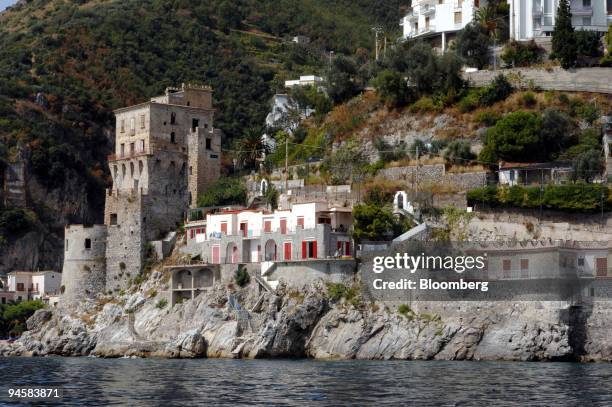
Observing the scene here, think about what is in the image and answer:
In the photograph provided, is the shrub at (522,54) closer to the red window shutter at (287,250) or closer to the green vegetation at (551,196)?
the green vegetation at (551,196)

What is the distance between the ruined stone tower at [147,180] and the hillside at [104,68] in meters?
13.8

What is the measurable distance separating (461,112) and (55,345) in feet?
92.3

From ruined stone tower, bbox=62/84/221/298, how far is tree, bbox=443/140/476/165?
1585cm

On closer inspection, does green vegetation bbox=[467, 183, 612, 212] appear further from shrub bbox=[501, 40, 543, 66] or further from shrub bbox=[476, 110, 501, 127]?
shrub bbox=[501, 40, 543, 66]

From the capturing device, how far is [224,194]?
85.8 meters

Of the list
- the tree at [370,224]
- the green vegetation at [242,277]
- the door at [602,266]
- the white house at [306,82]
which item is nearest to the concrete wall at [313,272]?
the green vegetation at [242,277]

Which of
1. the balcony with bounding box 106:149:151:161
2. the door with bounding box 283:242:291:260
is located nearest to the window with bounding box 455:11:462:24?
the balcony with bounding box 106:149:151:161

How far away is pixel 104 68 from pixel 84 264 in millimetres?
35855

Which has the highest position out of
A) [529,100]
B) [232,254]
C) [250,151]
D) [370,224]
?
[529,100]

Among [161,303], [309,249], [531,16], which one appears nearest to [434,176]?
[309,249]

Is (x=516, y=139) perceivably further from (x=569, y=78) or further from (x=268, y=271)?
(x=268, y=271)

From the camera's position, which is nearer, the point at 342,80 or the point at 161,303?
the point at 161,303

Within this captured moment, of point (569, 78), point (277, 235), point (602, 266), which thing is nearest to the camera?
point (602, 266)

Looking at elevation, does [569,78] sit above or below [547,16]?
below
